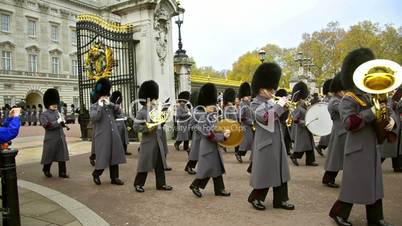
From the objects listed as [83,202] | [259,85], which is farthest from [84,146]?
[259,85]

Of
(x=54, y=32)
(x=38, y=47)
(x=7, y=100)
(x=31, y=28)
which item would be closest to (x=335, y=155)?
(x=7, y=100)

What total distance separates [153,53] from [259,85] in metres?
8.24

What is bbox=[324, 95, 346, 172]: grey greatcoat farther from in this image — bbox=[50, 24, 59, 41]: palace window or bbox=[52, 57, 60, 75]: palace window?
bbox=[50, 24, 59, 41]: palace window

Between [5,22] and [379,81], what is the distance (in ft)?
156

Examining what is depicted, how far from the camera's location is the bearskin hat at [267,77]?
5598 mm

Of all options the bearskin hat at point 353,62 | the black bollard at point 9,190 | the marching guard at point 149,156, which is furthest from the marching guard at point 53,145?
the bearskin hat at point 353,62

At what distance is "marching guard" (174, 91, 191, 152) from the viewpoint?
37.8 ft

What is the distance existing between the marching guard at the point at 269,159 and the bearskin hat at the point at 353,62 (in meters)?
0.90

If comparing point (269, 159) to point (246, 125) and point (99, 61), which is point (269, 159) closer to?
point (246, 125)

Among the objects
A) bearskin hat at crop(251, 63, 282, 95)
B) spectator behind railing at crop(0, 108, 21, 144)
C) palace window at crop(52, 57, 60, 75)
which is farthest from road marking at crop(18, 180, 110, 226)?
palace window at crop(52, 57, 60, 75)

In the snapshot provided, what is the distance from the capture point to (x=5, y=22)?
44281 mm

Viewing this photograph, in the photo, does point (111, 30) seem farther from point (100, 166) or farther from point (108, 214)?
point (108, 214)

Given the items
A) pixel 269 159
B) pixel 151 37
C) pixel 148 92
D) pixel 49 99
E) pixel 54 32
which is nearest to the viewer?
pixel 269 159

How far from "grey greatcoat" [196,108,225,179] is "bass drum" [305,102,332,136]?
262 cm
